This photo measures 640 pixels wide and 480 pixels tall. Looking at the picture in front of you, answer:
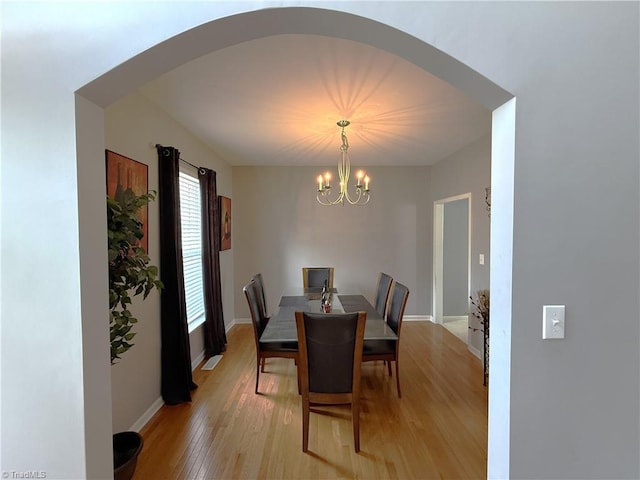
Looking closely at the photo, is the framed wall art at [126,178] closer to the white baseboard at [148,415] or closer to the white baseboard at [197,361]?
the white baseboard at [148,415]

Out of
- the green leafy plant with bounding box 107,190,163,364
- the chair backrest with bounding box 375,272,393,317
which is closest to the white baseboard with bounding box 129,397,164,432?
the green leafy plant with bounding box 107,190,163,364

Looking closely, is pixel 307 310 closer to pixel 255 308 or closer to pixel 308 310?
pixel 308 310

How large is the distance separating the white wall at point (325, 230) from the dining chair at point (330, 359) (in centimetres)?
284

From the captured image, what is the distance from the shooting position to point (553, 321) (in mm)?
978

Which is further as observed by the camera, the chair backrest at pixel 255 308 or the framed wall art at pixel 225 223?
the framed wall art at pixel 225 223

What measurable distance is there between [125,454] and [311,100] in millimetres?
2474

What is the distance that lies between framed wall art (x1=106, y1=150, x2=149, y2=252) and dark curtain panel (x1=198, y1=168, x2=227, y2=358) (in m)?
1.06

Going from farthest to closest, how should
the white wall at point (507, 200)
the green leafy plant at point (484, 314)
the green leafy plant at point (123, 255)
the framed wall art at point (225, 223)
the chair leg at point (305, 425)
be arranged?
the framed wall art at point (225, 223)
the green leafy plant at point (484, 314)
the chair leg at point (305, 425)
the green leafy plant at point (123, 255)
the white wall at point (507, 200)

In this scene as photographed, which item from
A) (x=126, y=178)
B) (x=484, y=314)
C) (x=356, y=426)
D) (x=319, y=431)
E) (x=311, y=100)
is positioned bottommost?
(x=319, y=431)

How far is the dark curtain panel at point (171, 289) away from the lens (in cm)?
254

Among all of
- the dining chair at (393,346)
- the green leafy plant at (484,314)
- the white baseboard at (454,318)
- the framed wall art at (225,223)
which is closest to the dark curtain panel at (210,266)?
the framed wall art at (225,223)

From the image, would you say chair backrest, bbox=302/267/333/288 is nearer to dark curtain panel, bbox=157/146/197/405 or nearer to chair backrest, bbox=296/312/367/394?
dark curtain panel, bbox=157/146/197/405

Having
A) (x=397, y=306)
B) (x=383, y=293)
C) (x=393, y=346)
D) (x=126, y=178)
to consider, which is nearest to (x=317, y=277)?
(x=383, y=293)

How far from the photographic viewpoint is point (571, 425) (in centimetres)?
101
